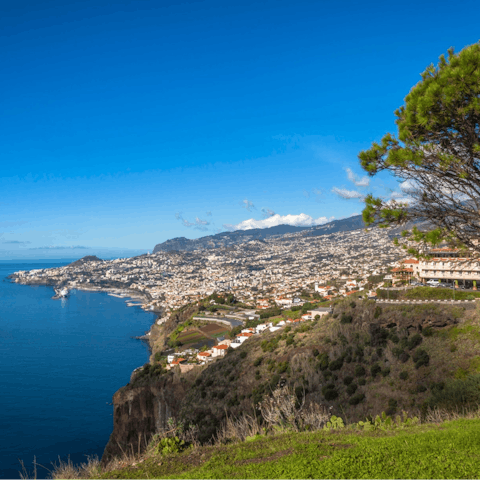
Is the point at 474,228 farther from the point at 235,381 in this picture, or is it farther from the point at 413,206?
the point at 235,381

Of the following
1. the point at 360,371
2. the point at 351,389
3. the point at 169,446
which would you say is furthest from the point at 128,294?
the point at 169,446

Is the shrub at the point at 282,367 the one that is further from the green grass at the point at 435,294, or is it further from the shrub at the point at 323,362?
the green grass at the point at 435,294

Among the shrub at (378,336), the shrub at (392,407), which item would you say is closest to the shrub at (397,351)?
the shrub at (378,336)

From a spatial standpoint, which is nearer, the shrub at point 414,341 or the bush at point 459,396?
the bush at point 459,396

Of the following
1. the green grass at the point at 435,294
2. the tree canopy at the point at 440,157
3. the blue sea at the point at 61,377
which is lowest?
the blue sea at the point at 61,377

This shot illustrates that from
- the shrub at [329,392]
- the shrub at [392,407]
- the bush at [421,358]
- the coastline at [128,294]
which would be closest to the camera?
the shrub at [392,407]

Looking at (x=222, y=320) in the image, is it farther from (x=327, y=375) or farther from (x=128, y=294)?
(x=128, y=294)
